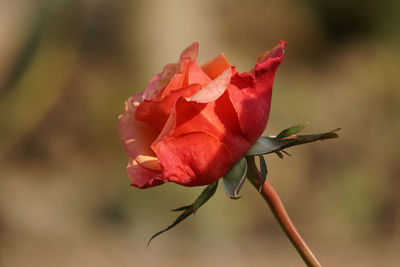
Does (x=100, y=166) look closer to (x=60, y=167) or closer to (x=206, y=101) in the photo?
(x=60, y=167)

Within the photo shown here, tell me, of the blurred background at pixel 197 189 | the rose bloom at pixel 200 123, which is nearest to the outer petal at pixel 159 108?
the rose bloom at pixel 200 123

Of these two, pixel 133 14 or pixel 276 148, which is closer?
pixel 276 148

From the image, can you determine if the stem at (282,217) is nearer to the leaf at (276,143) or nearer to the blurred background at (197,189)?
the leaf at (276,143)

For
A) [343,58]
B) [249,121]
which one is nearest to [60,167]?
[343,58]

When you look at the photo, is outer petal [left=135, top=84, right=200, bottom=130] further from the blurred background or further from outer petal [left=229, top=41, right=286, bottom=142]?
the blurred background

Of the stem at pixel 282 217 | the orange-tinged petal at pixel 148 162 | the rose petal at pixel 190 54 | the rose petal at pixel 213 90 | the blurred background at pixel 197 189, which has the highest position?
the rose petal at pixel 190 54
